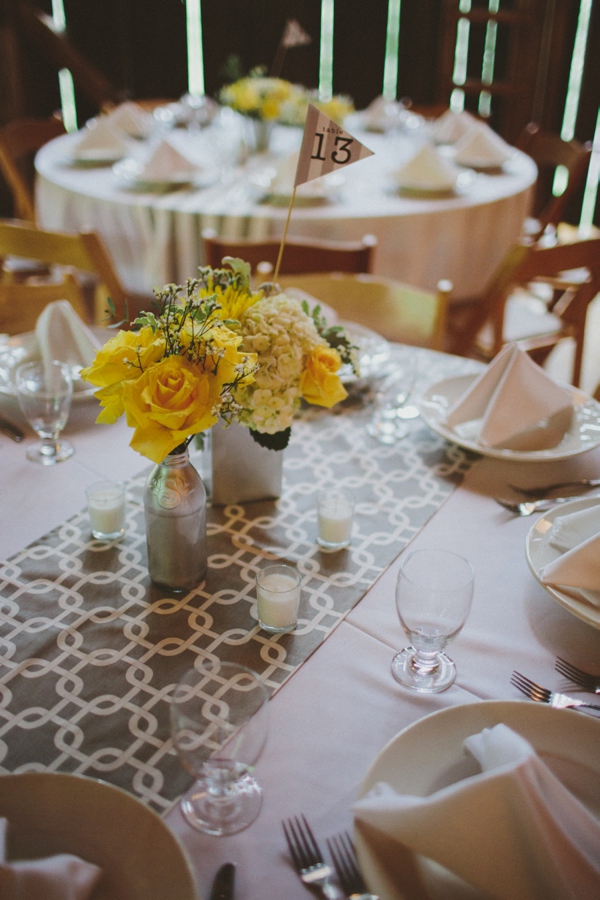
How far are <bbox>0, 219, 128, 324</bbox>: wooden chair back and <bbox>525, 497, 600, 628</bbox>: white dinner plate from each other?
4.40 feet

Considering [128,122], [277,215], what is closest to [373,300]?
[277,215]

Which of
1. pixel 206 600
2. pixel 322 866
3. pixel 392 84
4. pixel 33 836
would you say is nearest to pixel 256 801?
pixel 322 866

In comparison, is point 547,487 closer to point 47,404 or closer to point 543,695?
point 543,695

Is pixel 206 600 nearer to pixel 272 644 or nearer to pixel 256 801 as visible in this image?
pixel 272 644

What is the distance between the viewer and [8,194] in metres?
4.84

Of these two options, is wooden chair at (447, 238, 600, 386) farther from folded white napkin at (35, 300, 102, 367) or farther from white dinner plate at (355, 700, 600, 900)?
white dinner plate at (355, 700, 600, 900)

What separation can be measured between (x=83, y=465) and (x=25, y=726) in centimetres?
55

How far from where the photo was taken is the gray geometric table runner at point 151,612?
0.79 meters

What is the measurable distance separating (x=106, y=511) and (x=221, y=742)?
0.51 metres

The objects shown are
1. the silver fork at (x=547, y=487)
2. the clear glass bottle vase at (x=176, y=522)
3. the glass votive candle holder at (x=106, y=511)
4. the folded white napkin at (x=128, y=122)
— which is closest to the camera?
the clear glass bottle vase at (x=176, y=522)

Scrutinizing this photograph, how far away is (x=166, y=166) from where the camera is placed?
279 centimetres

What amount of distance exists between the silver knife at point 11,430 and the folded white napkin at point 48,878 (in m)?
0.81

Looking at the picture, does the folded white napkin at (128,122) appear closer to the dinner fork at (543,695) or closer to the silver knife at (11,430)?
the silver knife at (11,430)

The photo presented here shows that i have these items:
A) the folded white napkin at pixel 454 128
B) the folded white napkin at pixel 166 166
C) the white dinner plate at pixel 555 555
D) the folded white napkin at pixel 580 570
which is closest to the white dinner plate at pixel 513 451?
the white dinner plate at pixel 555 555
